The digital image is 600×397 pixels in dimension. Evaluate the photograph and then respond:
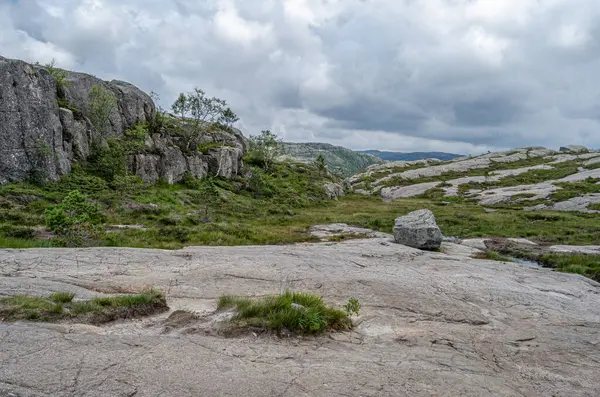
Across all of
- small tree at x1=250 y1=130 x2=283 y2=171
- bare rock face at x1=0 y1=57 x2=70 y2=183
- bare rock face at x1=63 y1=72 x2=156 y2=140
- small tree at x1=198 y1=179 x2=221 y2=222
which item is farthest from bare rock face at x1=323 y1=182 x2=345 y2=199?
bare rock face at x1=0 y1=57 x2=70 y2=183

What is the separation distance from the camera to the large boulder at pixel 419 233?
1138 inches

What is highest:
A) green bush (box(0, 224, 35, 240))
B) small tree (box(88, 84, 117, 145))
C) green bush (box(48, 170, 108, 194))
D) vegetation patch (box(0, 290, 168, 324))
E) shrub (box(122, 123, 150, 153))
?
small tree (box(88, 84, 117, 145))

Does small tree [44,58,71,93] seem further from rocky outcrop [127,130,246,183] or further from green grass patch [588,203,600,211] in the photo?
green grass patch [588,203,600,211]

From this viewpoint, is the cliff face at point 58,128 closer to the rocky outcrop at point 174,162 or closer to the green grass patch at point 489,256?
the rocky outcrop at point 174,162

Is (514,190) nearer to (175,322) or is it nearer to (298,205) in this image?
(298,205)

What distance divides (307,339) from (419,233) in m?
21.9

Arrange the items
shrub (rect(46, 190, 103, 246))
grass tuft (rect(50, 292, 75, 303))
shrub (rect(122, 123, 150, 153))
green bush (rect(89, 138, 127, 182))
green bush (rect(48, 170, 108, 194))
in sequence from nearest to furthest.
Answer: grass tuft (rect(50, 292, 75, 303)), shrub (rect(46, 190, 103, 246)), green bush (rect(48, 170, 108, 194)), green bush (rect(89, 138, 127, 182)), shrub (rect(122, 123, 150, 153))

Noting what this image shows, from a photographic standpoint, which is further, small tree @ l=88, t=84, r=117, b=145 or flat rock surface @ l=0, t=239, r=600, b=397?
small tree @ l=88, t=84, r=117, b=145

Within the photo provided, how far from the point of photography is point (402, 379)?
7836mm

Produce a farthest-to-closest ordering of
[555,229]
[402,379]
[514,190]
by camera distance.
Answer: [514,190] < [555,229] < [402,379]

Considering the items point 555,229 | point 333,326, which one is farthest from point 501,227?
point 333,326

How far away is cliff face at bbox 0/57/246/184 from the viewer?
36344 mm

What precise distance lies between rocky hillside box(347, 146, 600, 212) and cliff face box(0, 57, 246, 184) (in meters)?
69.5

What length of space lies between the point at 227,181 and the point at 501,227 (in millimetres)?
44866
